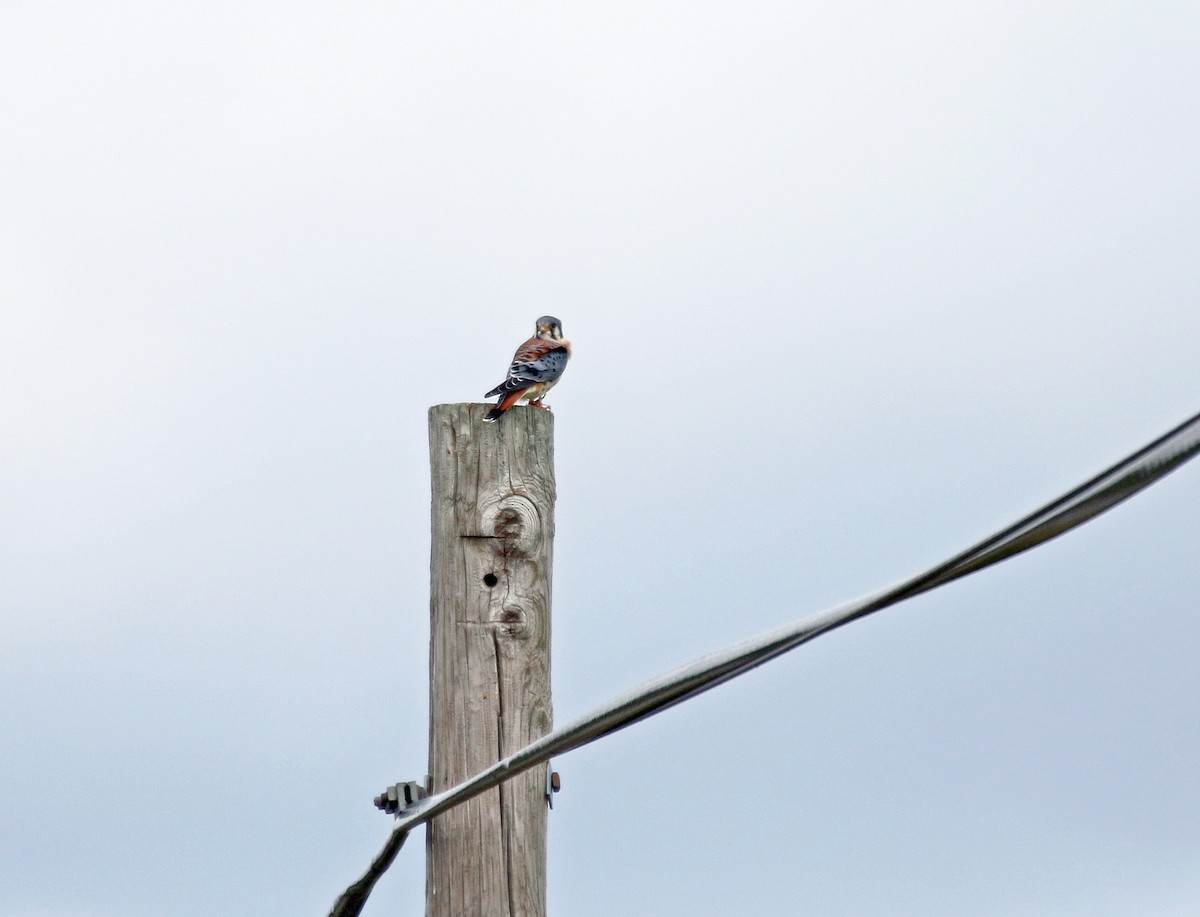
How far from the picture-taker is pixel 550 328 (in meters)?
8.55

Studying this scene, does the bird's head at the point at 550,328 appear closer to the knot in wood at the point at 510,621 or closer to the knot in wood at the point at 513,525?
the knot in wood at the point at 513,525

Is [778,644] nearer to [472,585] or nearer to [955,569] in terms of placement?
[955,569]

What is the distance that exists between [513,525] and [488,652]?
1.15 ft

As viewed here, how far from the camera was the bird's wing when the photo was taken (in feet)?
20.7

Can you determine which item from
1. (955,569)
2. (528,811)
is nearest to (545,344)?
(528,811)

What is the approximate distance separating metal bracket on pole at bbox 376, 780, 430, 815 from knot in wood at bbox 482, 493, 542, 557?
68 cm

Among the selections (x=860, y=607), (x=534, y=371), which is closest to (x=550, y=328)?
(x=534, y=371)

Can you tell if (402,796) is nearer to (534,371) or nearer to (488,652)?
(488,652)

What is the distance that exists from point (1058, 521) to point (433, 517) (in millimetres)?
2290

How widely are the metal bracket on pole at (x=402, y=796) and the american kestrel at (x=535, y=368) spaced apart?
202 cm

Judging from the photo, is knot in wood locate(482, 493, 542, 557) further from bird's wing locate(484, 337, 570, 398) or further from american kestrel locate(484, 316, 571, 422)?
bird's wing locate(484, 337, 570, 398)

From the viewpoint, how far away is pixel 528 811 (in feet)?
13.7

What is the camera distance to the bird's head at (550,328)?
825 centimetres

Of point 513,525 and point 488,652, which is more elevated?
point 513,525
